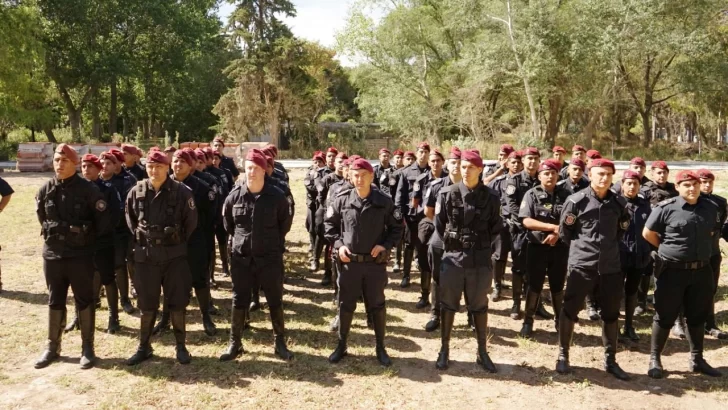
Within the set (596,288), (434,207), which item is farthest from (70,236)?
(596,288)

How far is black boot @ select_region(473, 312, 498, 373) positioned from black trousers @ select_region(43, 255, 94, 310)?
401cm

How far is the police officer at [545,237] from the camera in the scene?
592cm

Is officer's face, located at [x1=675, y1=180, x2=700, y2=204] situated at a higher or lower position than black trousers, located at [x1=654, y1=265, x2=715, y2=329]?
higher

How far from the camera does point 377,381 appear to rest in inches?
198

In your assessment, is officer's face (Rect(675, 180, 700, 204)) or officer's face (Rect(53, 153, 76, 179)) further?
officer's face (Rect(53, 153, 76, 179))

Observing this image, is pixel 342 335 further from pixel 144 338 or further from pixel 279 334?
pixel 144 338

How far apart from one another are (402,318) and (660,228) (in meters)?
3.29

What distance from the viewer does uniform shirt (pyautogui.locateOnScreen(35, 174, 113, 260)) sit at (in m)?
5.07

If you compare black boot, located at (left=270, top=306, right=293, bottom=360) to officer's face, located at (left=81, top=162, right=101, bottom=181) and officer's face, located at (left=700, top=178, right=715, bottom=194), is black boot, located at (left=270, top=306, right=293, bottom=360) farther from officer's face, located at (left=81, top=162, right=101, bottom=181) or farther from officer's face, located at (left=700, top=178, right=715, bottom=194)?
officer's face, located at (left=700, top=178, right=715, bottom=194)

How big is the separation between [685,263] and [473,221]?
2097 millimetres

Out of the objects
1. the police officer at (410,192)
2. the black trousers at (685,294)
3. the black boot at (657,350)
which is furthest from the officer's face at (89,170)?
the black boot at (657,350)

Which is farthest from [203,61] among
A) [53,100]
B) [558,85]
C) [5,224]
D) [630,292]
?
[630,292]

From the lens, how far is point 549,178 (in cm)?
595

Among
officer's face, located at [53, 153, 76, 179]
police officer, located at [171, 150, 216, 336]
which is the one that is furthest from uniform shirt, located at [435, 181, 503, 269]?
officer's face, located at [53, 153, 76, 179]
